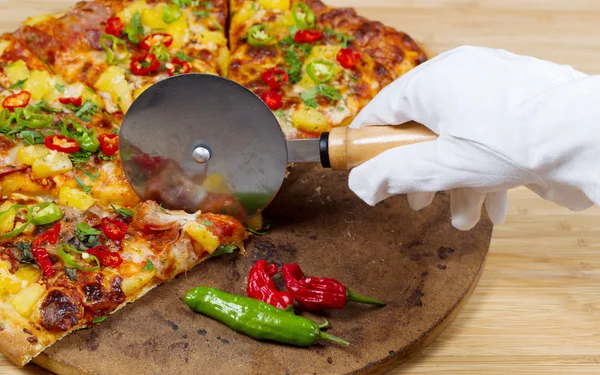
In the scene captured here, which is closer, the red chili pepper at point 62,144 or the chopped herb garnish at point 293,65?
the red chili pepper at point 62,144

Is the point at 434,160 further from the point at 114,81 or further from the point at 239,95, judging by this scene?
the point at 114,81

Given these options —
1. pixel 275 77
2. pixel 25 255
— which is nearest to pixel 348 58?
pixel 275 77

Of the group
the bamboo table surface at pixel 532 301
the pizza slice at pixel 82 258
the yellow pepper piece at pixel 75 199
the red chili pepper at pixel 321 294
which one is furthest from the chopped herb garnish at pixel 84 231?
the red chili pepper at pixel 321 294

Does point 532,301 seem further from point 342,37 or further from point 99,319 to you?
point 99,319

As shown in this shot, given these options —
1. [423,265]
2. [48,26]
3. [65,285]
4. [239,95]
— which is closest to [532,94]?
[423,265]

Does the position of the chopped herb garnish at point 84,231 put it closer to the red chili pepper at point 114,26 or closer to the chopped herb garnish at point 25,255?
the chopped herb garnish at point 25,255

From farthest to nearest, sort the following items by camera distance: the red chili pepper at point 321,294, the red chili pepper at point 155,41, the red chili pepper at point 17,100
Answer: the red chili pepper at point 155,41
the red chili pepper at point 17,100
the red chili pepper at point 321,294
